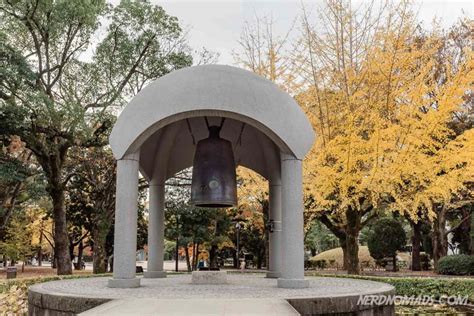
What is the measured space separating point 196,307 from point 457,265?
19304 mm

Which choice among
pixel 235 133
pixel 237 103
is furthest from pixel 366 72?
pixel 237 103

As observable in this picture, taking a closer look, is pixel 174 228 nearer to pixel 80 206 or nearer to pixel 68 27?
pixel 80 206

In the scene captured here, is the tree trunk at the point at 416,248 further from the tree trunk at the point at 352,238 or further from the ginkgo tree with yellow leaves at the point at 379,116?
the ginkgo tree with yellow leaves at the point at 379,116

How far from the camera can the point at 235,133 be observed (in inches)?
411

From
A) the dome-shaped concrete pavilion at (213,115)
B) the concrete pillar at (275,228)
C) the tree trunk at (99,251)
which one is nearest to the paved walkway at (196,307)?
the dome-shaped concrete pavilion at (213,115)

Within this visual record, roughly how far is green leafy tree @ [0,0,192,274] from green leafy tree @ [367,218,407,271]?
15.7 meters

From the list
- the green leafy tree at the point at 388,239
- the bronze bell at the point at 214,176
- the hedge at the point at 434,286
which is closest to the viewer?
the bronze bell at the point at 214,176

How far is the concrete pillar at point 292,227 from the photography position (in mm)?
7490

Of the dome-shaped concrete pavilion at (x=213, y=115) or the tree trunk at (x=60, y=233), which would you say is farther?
the tree trunk at (x=60, y=233)

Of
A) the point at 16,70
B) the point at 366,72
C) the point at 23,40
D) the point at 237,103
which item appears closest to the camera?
the point at 237,103

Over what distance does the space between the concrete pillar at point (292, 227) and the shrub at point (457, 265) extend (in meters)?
16.2

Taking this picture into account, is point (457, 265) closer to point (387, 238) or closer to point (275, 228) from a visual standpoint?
point (387, 238)

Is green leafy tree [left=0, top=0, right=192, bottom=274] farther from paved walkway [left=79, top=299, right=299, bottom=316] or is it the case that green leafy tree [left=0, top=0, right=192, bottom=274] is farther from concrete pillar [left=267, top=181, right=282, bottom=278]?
paved walkway [left=79, top=299, right=299, bottom=316]

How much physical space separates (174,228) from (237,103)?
17652 millimetres
